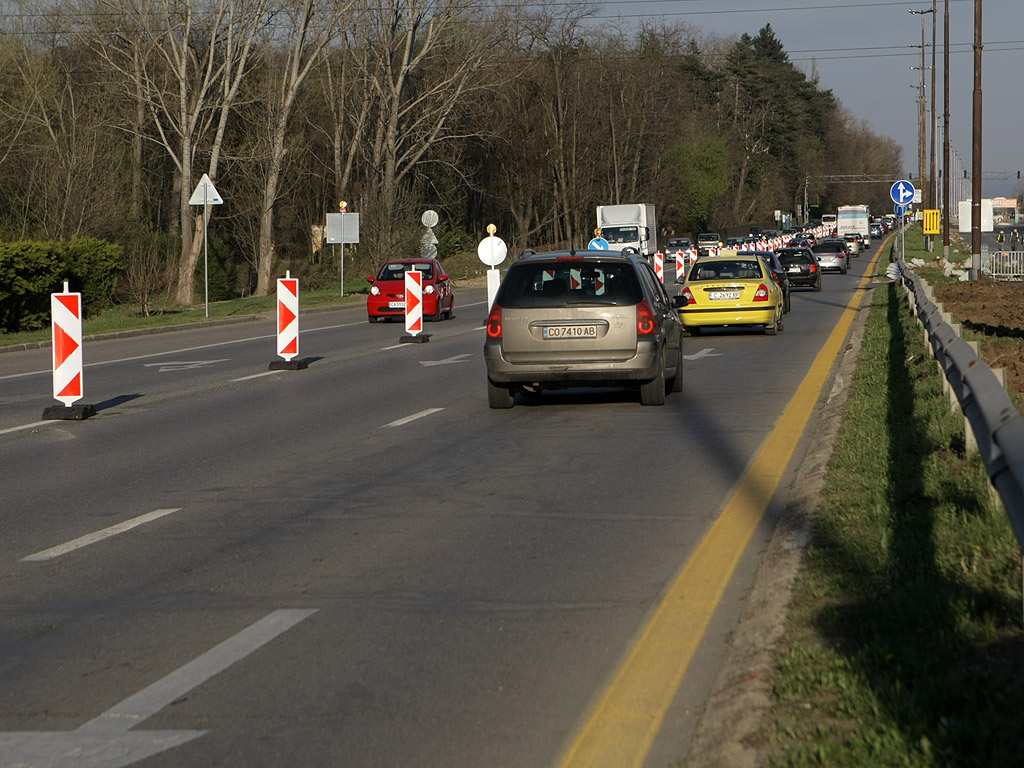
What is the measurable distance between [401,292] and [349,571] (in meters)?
26.7

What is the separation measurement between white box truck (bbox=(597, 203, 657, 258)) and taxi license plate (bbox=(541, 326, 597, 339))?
42.6 m

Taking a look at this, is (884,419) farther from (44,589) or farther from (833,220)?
(833,220)

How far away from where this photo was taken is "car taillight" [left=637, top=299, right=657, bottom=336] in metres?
14.0

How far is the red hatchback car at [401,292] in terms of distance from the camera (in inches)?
1325

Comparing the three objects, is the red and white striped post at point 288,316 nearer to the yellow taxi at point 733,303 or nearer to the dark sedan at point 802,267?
the yellow taxi at point 733,303

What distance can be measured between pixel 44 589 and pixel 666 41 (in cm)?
8898

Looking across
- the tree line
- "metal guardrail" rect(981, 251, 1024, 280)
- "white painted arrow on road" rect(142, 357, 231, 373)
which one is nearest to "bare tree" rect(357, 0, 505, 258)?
the tree line

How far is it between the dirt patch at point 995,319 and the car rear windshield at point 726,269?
360 centimetres

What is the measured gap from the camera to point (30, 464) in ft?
37.1

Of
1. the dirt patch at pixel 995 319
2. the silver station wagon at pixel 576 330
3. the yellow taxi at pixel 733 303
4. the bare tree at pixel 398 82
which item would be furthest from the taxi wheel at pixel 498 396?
the bare tree at pixel 398 82

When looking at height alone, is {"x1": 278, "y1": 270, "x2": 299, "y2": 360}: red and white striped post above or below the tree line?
below

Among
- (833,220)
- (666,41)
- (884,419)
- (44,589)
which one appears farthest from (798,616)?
(833,220)

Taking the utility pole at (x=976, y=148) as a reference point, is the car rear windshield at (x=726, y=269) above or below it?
below

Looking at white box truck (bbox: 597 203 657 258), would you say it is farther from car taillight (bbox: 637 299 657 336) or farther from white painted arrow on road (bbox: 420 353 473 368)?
car taillight (bbox: 637 299 657 336)
